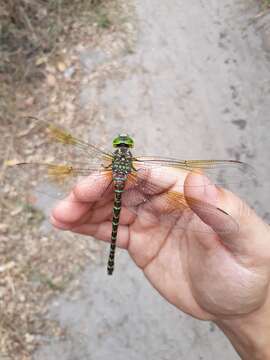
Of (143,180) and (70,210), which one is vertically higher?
(143,180)

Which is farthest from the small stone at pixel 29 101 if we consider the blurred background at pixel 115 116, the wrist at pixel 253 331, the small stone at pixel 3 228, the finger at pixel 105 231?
the wrist at pixel 253 331

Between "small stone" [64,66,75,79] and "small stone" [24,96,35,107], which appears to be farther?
"small stone" [64,66,75,79]

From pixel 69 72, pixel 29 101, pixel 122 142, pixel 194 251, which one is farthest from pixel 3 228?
pixel 194 251

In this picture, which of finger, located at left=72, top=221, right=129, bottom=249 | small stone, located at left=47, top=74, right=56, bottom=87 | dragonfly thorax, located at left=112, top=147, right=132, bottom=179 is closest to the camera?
dragonfly thorax, located at left=112, top=147, right=132, bottom=179

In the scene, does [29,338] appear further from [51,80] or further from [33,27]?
[33,27]

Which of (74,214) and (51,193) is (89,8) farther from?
(74,214)

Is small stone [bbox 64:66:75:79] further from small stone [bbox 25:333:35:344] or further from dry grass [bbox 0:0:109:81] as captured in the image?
small stone [bbox 25:333:35:344]

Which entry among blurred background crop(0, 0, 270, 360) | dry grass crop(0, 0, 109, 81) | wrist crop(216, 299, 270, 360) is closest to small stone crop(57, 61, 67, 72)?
blurred background crop(0, 0, 270, 360)
